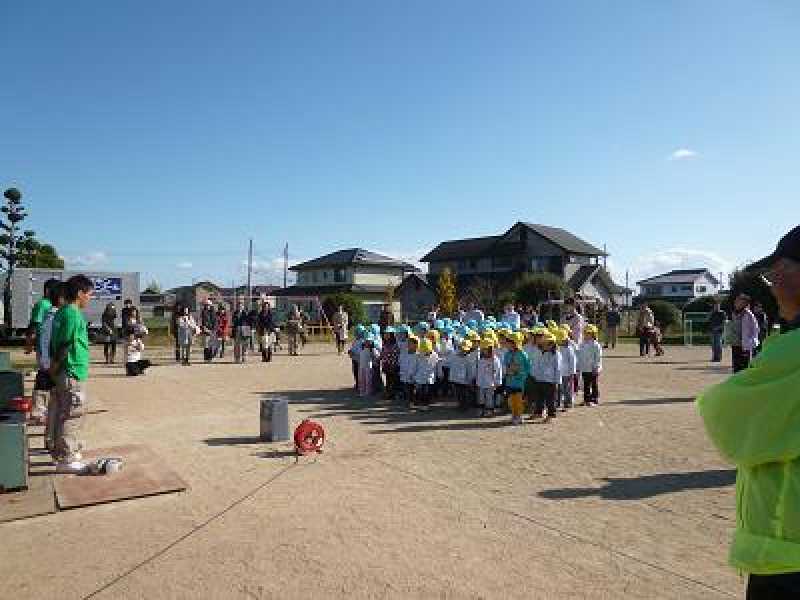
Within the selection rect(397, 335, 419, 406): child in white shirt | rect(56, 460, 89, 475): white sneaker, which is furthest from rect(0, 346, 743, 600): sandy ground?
rect(397, 335, 419, 406): child in white shirt

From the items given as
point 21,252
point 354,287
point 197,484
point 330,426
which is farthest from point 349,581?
point 354,287

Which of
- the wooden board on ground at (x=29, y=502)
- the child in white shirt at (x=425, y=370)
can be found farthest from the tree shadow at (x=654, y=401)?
the wooden board on ground at (x=29, y=502)

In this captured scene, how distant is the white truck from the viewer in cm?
2770

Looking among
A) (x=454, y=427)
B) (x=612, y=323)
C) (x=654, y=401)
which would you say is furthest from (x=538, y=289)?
(x=454, y=427)

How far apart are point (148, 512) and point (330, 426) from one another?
4.33m

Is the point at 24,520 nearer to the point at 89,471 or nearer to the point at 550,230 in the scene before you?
the point at 89,471

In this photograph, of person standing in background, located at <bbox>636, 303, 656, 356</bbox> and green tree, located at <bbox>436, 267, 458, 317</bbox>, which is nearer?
person standing in background, located at <bbox>636, 303, 656, 356</bbox>

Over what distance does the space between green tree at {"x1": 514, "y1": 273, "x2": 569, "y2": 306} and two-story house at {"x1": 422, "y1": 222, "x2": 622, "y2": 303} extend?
6527mm

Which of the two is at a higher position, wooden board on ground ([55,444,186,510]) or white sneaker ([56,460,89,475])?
white sneaker ([56,460,89,475])

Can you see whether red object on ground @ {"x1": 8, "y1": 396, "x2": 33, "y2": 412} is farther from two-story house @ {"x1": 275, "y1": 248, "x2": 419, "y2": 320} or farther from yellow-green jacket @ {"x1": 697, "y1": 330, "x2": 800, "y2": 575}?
two-story house @ {"x1": 275, "y1": 248, "x2": 419, "y2": 320}

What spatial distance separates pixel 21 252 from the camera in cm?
4000

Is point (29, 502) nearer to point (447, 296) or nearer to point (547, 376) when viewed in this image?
point (547, 376)

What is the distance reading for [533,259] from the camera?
48594 millimetres

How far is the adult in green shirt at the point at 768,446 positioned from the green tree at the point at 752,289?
29.5m
